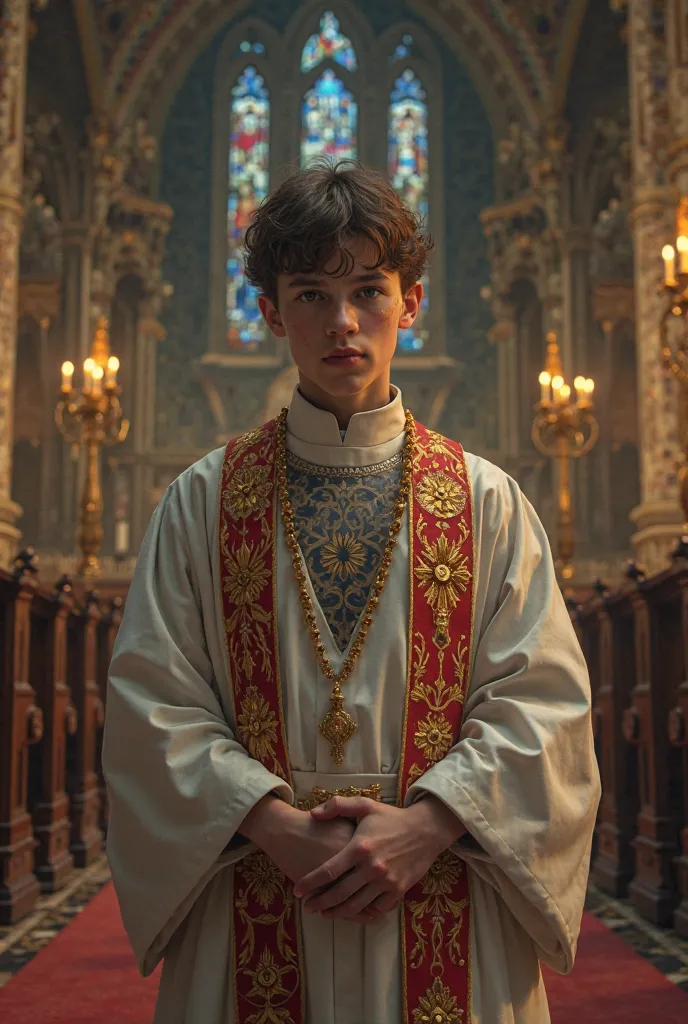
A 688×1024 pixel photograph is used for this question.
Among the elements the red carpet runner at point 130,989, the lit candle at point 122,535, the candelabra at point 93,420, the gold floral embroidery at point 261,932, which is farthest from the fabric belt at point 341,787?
the lit candle at point 122,535

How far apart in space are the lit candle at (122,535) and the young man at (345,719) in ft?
45.6

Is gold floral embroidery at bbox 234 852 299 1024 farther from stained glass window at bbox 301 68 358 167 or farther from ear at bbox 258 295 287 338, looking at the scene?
stained glass window at bbox 301 68 358 167

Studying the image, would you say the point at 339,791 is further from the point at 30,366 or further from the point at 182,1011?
the point at 30,366

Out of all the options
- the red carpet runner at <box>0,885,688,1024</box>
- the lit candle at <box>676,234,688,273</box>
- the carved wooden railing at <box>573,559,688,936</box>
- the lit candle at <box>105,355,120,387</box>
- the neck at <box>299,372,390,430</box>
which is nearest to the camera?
the neck at <box>299,372,390,430</box>

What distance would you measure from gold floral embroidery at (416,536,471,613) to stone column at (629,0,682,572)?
8.08m

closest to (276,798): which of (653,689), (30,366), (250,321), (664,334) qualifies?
(653,689)

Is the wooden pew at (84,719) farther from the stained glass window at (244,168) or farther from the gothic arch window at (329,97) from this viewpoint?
the gothic arch window at (329,97)

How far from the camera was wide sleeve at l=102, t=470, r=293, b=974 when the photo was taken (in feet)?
5.51

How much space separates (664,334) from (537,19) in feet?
34.7

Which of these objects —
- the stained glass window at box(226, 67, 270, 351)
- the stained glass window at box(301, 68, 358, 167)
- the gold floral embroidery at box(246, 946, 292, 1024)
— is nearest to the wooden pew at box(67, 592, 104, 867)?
the gold floral embroidery at box(246, 946, 292, 1024)

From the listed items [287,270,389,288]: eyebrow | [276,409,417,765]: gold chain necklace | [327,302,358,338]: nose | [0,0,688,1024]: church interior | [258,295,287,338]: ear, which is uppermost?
[0,0,688,1024]: church interior

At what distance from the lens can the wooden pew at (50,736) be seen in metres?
6.01

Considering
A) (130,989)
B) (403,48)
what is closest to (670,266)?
(130,989)

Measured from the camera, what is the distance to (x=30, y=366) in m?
15.2
